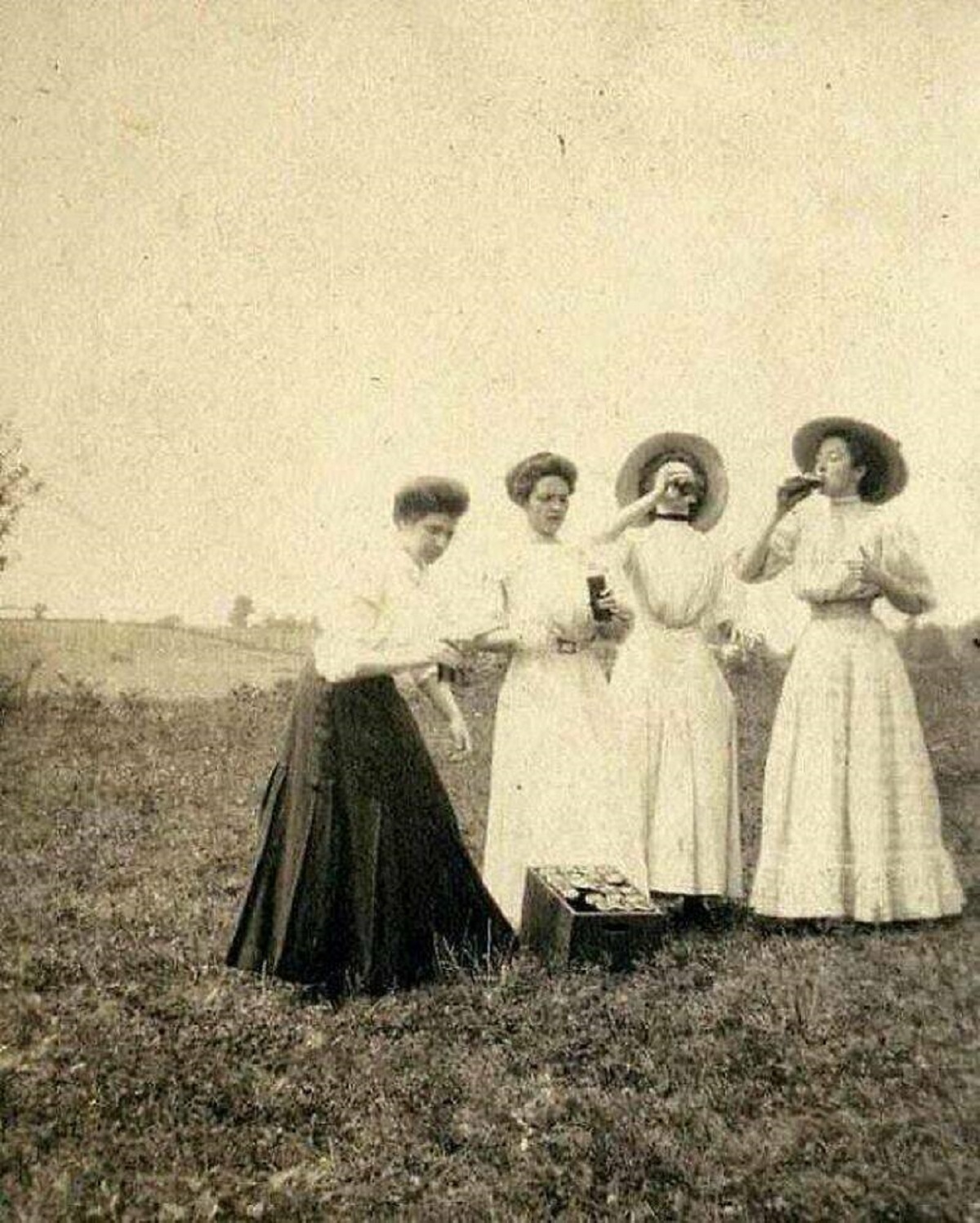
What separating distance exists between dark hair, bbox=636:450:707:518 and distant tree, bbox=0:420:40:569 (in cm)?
273

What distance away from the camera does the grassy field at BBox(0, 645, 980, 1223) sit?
261cm

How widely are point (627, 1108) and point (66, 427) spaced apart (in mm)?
3489

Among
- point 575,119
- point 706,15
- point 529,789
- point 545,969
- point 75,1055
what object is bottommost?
point 75,1055

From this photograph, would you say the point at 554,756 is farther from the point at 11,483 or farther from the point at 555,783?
the point at 11,483

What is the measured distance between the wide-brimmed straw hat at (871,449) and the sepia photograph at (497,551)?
0.07 feet

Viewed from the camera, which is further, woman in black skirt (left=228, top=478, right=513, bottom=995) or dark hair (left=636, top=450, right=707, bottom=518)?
dark hair (left=636, top=450, right=707, bottom=518)

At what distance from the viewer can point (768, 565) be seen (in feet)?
15.5

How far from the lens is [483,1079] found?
3.10 m

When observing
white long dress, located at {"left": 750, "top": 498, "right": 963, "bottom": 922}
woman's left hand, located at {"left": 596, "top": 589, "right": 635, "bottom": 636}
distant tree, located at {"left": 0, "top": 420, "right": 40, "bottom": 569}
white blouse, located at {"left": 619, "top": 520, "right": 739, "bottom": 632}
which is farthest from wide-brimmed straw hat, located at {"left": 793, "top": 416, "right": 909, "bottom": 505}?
distant tree, located at {"left": 0, "top": 420, "right": 40, "bottom": 569}

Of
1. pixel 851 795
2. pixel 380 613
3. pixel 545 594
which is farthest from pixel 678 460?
pixel 380 613

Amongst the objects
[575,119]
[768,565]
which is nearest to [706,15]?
[575,119]

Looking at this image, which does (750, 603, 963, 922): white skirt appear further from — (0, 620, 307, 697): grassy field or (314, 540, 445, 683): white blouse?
(0, 620, 307, 697): grassy field

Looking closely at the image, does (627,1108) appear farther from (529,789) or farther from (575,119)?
(575,119)

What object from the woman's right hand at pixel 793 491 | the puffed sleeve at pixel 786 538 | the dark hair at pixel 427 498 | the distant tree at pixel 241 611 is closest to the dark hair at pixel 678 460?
the puffed sleeve at pixel 786 538
